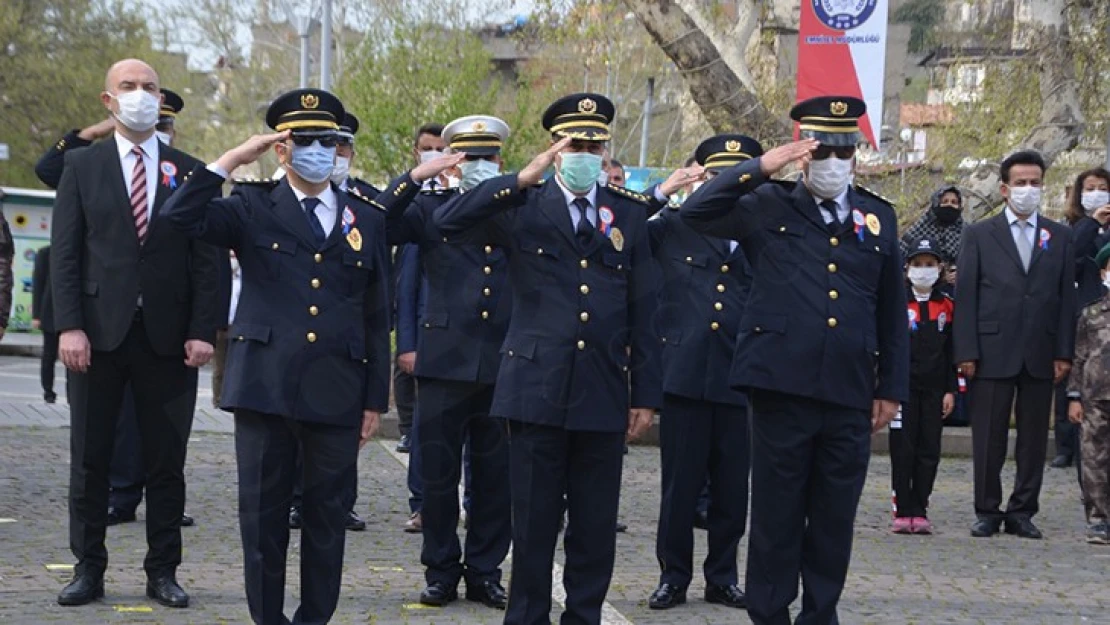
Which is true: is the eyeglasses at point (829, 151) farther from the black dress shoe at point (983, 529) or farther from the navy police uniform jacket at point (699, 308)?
the black dress shoe at point (983, 529)

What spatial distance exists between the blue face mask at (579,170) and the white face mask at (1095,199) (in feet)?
25.1

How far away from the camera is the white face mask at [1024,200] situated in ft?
39.9

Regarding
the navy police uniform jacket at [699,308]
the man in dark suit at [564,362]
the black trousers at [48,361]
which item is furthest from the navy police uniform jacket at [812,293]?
the black trousers at [48,361]

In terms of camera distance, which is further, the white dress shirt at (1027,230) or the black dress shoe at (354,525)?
the white dress shirt at (1027,230)

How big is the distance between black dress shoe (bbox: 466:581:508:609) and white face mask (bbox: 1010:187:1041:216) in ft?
16.1

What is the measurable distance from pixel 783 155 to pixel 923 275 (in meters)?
4.91

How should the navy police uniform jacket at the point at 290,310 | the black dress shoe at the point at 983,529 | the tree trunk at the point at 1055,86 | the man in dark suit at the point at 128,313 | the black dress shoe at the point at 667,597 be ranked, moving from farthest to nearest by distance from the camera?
the tree trunk at the point at 1055,86 → the black dress shoe at the point at 983,529 → the black dress shoe at the point at 667,597 → the man in dark suit at the point at 128,313 → the navy police uniform jacket at the point at 290,310

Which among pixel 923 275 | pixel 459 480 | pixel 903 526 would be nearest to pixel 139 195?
pixel 459 480

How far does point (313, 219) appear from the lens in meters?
7.74

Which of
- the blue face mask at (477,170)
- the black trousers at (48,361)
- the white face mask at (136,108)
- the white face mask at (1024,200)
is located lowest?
the black trousers at (48,361)

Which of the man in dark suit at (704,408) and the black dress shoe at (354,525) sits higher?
the man in dark suit at (704,408)

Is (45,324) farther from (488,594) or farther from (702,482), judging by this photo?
(702,482)

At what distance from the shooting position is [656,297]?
27.0ft

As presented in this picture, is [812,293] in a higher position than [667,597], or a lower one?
higher
